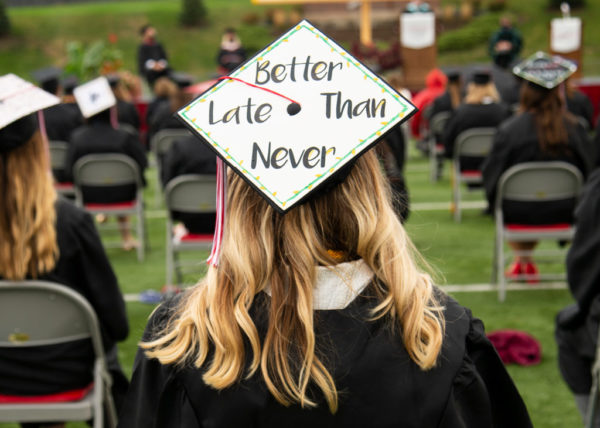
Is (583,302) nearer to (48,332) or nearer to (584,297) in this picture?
(584,297)

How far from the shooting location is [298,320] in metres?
1.42

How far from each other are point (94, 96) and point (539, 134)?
3591 millimetres

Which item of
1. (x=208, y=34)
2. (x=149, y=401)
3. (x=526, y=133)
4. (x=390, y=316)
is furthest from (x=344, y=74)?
(x=208, y=34)

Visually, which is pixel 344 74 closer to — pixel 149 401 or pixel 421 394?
pixel 421 394

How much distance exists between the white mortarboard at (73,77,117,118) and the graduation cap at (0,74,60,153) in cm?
364

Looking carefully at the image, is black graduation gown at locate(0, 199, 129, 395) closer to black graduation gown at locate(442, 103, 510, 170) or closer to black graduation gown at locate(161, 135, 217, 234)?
black graduation gown at locate(161, 135, 217, 234)

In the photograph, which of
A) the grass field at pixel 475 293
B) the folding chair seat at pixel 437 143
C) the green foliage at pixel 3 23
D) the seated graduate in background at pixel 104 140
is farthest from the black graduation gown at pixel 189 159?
the green foliage at pixel 3 23

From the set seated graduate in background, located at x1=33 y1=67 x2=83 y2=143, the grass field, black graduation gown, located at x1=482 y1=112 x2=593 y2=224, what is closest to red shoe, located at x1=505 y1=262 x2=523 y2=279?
the grass field

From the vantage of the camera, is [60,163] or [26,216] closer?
[26,216]

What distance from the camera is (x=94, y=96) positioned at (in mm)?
6520

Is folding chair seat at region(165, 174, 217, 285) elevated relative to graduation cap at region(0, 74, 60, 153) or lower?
lower

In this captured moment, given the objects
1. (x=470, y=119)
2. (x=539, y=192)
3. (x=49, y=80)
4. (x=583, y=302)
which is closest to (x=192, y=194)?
(x=539, y=192)

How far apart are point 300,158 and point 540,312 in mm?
3796

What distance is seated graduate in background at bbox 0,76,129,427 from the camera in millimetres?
2672
